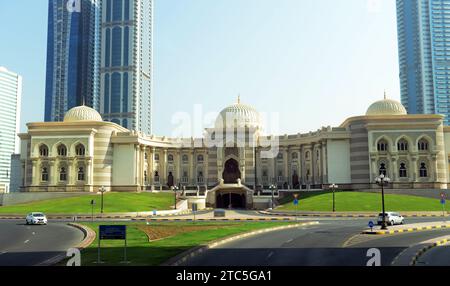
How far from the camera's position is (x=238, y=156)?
103 meters

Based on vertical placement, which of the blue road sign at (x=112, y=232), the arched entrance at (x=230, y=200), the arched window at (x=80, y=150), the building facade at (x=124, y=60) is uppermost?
the building facade at (x=124, y=60)

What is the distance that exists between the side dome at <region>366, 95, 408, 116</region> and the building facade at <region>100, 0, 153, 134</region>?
4375 inches

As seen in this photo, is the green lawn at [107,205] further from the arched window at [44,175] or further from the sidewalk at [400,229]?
the sidewalk at [400,229]

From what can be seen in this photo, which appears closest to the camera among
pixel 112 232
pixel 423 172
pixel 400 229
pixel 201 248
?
pixel 112 232

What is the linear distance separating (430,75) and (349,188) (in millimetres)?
113259

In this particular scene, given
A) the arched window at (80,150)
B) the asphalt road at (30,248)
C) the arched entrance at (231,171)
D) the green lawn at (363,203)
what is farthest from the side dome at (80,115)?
the asphalt road at (30,248)

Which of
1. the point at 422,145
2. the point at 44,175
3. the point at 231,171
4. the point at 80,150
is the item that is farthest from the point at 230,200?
the point at 422,145

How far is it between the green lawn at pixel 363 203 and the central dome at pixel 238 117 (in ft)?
110

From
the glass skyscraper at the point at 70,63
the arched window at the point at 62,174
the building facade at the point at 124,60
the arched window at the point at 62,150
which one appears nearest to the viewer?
the arched window at the point at 62,174

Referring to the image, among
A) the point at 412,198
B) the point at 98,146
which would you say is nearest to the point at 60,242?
the point at 412,198

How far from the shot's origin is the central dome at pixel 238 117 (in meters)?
105

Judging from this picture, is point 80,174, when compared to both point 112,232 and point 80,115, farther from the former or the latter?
point 112,232

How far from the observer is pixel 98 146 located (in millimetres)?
91562

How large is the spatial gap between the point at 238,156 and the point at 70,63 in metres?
122
